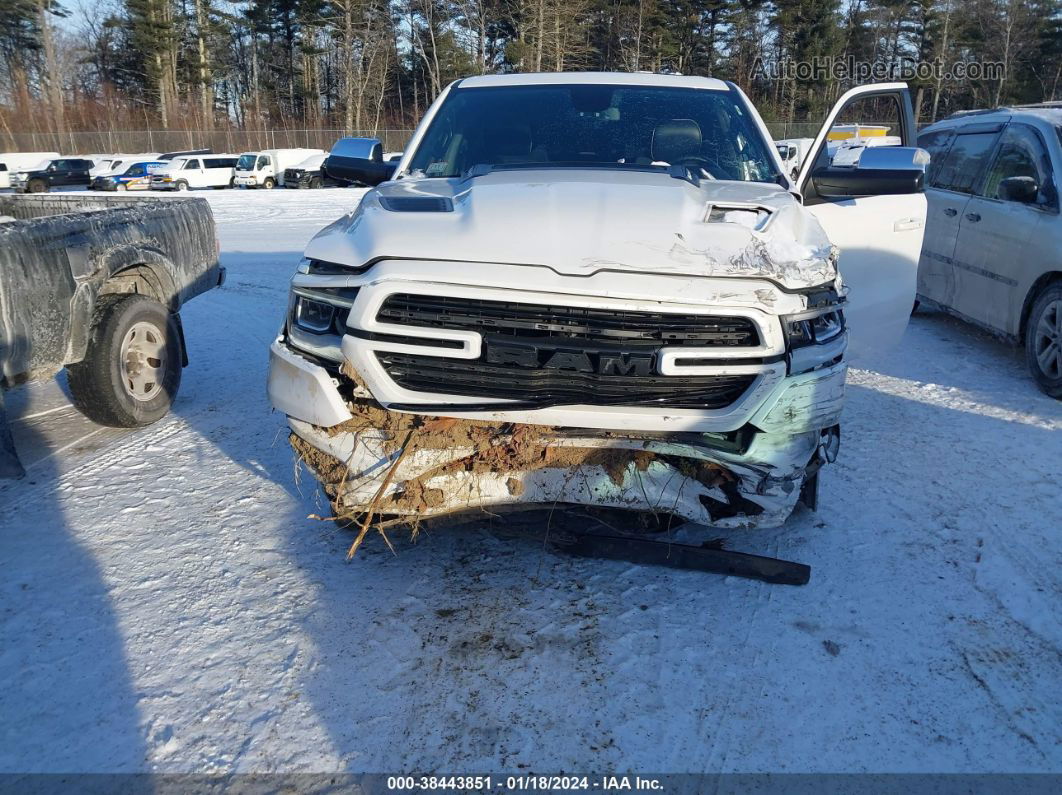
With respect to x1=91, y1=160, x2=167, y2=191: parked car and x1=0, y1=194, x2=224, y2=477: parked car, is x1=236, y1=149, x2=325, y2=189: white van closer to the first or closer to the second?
x1=91, y1=160, x2=167, y2=191: parked car

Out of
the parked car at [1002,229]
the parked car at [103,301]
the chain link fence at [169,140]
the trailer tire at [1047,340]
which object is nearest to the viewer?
the parked car at [103,301]

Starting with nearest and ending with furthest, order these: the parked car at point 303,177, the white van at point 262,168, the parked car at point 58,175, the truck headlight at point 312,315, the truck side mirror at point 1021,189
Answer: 1. the truck headlight at point 312,315
2. the truck side mirror at point 1021,189
3. the parked car at point 303,177
4. the parked car at point 58,175
5. the white van at point 262,168

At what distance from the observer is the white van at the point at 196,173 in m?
31.5

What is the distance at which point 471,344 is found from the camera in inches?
103

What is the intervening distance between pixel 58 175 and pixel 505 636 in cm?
3856

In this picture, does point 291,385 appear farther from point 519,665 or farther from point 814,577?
point 814,577

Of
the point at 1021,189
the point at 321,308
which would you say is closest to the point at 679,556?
the point at 321,308

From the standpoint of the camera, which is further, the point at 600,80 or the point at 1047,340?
the point at 1047,340

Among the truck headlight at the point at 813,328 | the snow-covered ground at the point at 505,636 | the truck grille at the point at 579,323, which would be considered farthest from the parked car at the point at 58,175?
the truck headlight at the point at 813,328

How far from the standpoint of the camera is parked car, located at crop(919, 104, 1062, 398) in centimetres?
538

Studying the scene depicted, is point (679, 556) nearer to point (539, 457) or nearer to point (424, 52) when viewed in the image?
point (539, 457)

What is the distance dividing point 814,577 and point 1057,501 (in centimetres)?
157

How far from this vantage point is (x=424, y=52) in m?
43.4

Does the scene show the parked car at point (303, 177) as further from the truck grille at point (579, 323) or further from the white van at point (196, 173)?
the truck grille at point (579, 323)
